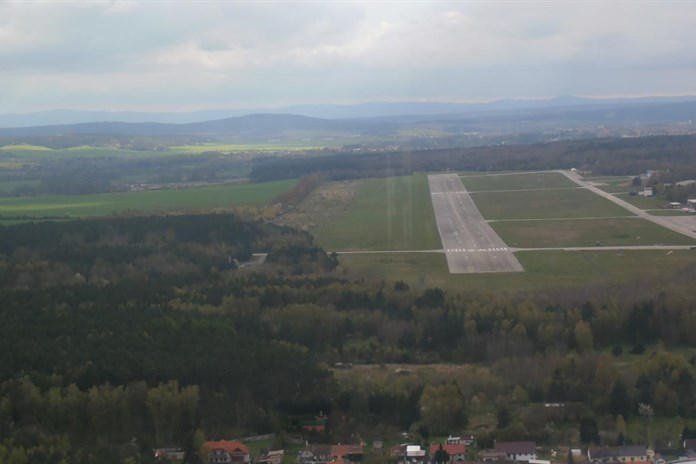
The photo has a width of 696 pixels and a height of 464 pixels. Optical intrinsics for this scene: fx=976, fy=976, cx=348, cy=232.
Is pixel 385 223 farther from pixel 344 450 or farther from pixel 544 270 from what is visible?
pixel 344 450

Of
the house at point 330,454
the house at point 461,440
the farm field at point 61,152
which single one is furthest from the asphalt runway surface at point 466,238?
the farm field at point 61,152

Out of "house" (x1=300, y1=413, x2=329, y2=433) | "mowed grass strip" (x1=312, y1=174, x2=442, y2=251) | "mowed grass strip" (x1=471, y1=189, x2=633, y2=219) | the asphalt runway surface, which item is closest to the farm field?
"mowed grass strip" (x1=312, y1=174, x2=442, y2=251)

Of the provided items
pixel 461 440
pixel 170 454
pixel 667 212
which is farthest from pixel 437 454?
pixel 667 212

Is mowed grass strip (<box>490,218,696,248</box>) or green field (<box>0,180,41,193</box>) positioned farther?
green field (<box>0,180,41,193</box>)

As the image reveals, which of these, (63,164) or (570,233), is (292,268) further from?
(63,164)

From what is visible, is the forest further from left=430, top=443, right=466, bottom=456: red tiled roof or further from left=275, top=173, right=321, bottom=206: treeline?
left=275, top=173, right=321, bottom=206: treeline

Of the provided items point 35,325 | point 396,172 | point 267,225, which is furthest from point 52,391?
point 396,172
